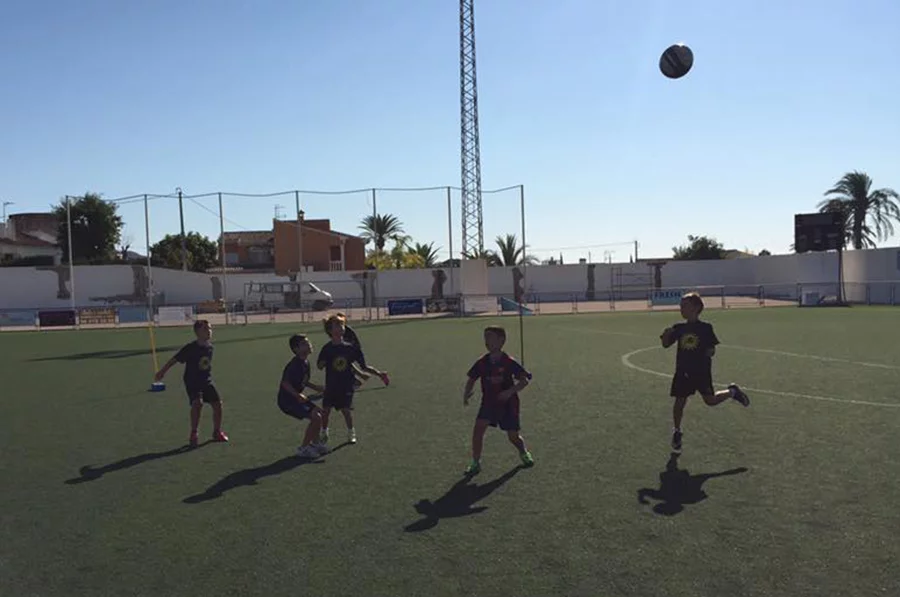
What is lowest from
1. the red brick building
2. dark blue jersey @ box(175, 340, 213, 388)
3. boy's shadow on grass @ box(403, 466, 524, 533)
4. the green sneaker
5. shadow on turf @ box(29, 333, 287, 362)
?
shadow on turf @ box(29, 333, 287, 362)

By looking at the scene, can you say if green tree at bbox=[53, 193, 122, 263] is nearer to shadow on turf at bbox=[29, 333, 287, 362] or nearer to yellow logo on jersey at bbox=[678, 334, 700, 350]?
shadow on turf at bbox=[29, 333, 287, 362]

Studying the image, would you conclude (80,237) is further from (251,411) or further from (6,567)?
(6,567)

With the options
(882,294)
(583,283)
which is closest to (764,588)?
(882,294)

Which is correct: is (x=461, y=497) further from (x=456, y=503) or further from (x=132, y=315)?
(x=132, y=315)

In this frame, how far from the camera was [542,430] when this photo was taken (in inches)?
361

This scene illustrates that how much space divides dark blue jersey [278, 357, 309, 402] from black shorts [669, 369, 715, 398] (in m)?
3.87

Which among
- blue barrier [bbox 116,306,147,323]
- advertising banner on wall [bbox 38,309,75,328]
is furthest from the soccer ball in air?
advertising banner on wall [bbox 38,309,75,328]

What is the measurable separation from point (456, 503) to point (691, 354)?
125 inches

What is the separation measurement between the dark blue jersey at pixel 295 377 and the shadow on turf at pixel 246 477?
648 mm

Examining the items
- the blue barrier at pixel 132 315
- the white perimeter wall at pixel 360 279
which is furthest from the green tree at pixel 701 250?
the blue barrier at pixel 132 315

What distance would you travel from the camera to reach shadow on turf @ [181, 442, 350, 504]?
22.2 feet

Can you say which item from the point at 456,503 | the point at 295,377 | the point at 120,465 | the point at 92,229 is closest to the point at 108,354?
the point at 120,465

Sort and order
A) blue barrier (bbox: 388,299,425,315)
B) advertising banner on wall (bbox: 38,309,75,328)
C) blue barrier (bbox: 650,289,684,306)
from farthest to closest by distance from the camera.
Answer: blue barrier (bbox: 650,289,684,306), blue barrier (bbox: 388,299,425,315), advertising banner on wall (bbox: 38,309,75,328)

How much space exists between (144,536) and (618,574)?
345cm
